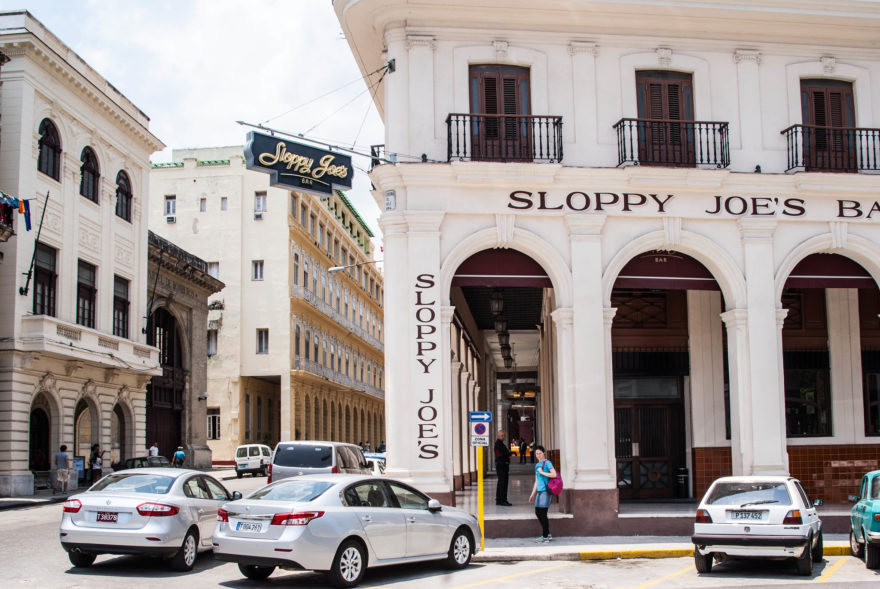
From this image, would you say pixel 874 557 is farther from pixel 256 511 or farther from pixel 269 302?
pixel 269 302

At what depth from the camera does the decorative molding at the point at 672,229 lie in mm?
18172

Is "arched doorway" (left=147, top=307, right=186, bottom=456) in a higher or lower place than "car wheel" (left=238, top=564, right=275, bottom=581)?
higher

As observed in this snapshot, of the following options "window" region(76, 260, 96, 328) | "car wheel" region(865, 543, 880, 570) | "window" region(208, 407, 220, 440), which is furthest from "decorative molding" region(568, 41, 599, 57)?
"window" region(208, 407, 220, 440)

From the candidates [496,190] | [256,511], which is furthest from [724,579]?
[496,190]

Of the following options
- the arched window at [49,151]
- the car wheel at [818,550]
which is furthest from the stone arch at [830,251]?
the arched window at [49,151]

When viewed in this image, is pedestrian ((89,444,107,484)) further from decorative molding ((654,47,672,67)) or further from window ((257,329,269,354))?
decorative molding ((654,47,672,67))

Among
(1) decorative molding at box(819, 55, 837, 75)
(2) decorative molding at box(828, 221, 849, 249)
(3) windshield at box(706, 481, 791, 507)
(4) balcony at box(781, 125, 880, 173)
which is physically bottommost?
(3) windshield at box(706, 481, 791, 507)

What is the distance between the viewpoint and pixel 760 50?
19047 mm

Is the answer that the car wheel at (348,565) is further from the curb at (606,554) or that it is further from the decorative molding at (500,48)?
the decorative molding at (500,48)

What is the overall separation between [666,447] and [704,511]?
857cm

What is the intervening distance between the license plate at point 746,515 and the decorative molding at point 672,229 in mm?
6583

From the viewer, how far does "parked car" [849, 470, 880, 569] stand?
522 inches

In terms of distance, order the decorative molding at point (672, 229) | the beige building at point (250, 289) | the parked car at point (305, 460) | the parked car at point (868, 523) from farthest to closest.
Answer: the beige building at point (250, 289)
the parked car at point (305, 460)
the decorative molding at point (672, 229)
the parked car at point (868, 523)

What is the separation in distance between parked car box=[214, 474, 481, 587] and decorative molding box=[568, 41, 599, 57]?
968 cm
